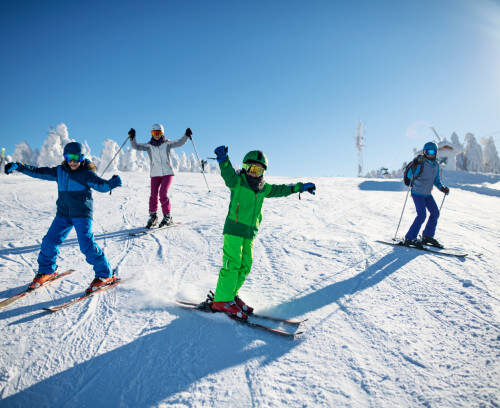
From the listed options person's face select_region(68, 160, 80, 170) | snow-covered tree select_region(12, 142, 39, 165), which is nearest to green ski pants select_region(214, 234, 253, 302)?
person's face select_region(68, 160, 80, 170)

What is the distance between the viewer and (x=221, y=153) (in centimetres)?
258

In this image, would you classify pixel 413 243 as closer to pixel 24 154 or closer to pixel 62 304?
pixel 62 304

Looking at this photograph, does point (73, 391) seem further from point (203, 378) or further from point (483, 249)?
point (483, 249)

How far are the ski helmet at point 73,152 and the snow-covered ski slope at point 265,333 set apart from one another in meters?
1.74

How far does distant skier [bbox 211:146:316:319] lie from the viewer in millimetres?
2742

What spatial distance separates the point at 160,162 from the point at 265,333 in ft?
16.6

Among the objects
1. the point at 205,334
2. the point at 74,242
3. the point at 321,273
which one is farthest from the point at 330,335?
the point at 74,242

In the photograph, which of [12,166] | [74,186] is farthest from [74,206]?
[12,166]

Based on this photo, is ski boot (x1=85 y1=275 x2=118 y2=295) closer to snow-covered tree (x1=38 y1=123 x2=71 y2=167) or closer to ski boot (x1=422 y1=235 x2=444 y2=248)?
ski boot (x1=422 y1=235 x2=444 y2=248)

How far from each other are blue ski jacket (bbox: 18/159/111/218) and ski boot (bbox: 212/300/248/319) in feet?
6.77

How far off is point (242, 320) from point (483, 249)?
5167mm

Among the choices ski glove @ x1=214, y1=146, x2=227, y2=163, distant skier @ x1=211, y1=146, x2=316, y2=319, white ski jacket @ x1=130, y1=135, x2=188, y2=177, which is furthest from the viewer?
white ski jacket @ x1=130, y1=135, x2=188, y2=177

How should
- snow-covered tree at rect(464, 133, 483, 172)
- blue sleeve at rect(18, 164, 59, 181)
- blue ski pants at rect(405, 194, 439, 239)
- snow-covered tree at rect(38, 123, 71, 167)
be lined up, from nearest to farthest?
1. blue sleeve at rect(18, 164, 59, 181)
2. blue ski pants at rect(405, 194, 439, 239)
3. snow-covered tree at rect(464, 133, 483, 172)
4. snow-covered tree at rect(38, 123, 71, 167)

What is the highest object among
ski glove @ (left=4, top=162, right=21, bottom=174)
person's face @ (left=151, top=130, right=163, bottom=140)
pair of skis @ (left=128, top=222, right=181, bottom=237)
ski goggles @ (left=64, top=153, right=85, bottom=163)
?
person's face @ (left=151, top=130, right=163, bottom=140)
